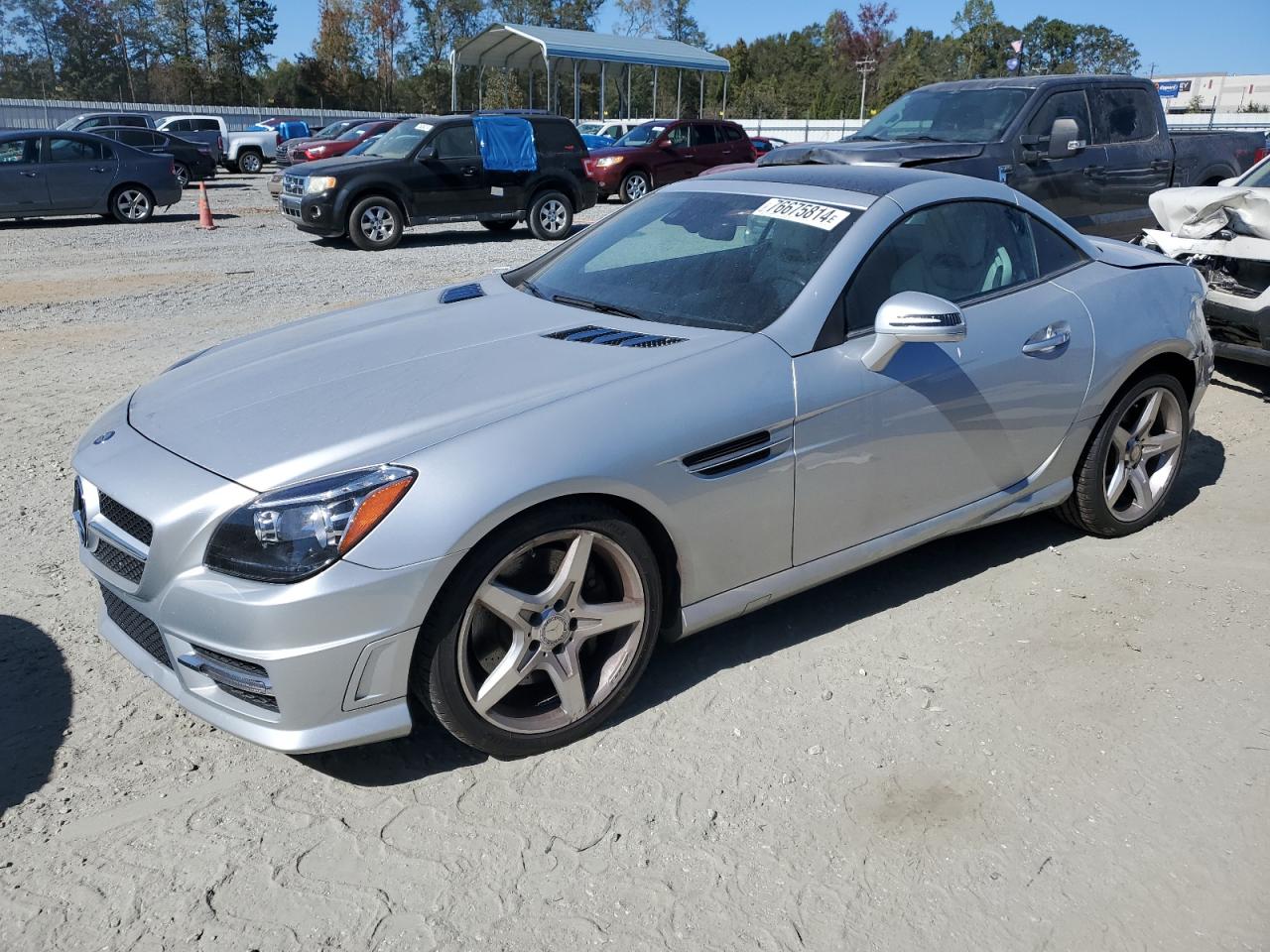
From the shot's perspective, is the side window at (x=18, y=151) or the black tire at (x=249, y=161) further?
the black tire at (x=249, y=161)

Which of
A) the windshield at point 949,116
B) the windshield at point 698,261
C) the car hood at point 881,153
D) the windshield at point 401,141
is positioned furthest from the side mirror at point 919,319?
the windshield at point 401,141

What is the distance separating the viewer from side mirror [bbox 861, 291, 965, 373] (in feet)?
10.9

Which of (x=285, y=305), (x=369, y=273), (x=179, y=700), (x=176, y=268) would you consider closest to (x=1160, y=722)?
(x=179, y=700)

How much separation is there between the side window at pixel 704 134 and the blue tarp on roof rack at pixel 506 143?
659 centimetres

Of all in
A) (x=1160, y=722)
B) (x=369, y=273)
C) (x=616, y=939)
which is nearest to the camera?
(x=616, y=939)

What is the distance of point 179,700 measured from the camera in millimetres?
2867

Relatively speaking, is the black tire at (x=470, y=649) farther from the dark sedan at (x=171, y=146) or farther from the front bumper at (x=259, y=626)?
the dark sedan at (x=171, y=146)

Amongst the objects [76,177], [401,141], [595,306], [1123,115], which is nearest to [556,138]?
[401,141]

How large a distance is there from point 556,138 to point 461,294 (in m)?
12.0

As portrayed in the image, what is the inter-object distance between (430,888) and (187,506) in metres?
1.14

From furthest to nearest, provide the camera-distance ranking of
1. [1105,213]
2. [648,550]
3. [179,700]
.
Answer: [1105,213]
[648,550]
[179,700]

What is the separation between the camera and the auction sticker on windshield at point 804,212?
12.3 ft

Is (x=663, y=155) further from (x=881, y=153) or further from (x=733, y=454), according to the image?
(x=733, y=454)

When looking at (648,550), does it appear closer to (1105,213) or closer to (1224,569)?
(1224,569)
